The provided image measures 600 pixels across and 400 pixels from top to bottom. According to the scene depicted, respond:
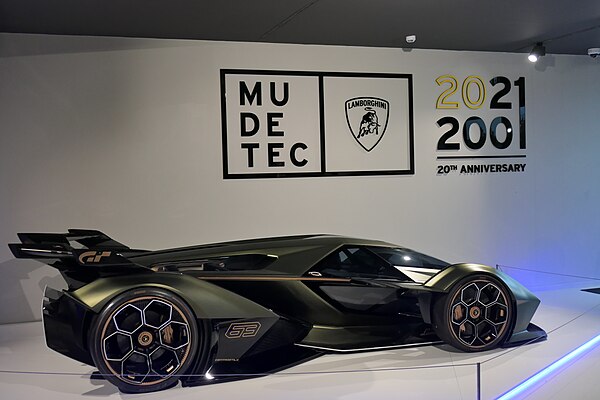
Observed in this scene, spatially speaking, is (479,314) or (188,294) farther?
(479,314)

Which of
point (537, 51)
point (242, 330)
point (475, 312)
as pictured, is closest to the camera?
point (242, 330)

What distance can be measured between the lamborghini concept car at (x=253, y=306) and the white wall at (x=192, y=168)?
3.27 feet

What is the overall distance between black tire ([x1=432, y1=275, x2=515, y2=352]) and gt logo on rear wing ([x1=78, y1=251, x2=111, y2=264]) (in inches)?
68.5

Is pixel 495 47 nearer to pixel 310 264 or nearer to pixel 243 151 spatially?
pixel 243 151

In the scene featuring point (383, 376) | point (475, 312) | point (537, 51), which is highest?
point (537, 51)

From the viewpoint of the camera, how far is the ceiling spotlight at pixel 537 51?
17.6 feet

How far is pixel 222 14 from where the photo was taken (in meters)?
4.15

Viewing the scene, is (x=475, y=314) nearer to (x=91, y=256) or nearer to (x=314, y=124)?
(x=91, y=256)

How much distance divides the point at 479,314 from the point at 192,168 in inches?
101

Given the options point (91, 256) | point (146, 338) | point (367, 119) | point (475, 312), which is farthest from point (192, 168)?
point (475, 312)

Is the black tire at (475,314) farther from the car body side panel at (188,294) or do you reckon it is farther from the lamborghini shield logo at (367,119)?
the lamborghini shield logo at (367,119)

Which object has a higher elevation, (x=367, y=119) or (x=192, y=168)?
(x=367, y=119)

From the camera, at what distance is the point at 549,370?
2.92 metres

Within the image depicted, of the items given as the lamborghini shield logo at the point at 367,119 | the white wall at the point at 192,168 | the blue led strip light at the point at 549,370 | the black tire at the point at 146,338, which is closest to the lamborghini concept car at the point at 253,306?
the black tire at the point at 146,338
